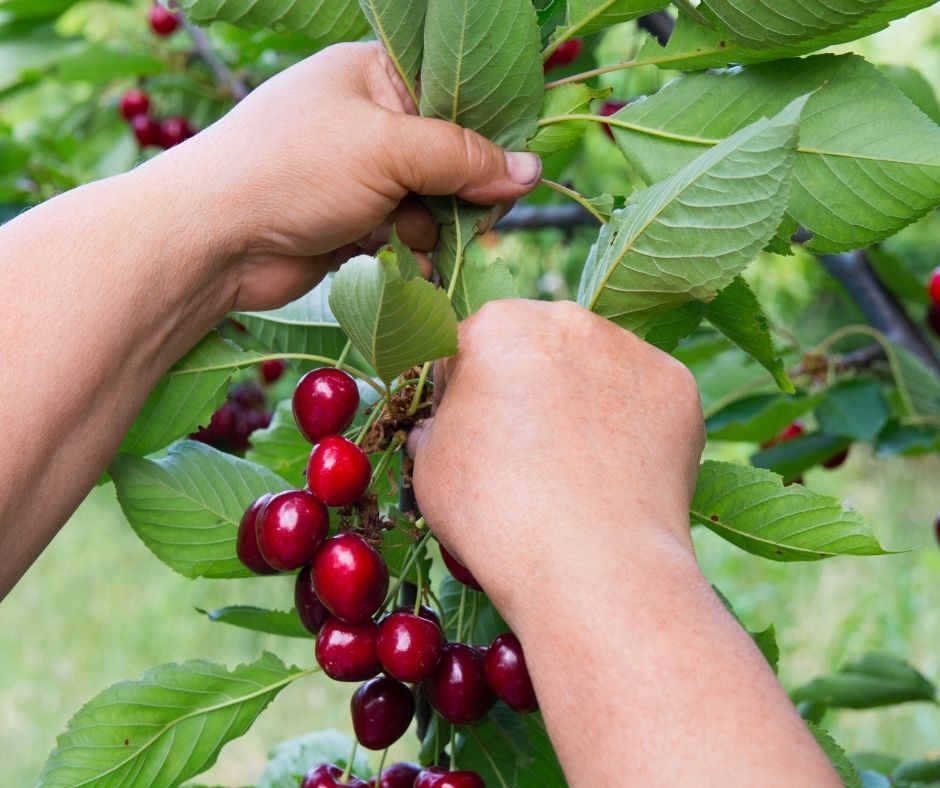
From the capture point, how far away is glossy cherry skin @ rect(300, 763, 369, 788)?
0.96m

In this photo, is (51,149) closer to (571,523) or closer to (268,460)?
(268,460)

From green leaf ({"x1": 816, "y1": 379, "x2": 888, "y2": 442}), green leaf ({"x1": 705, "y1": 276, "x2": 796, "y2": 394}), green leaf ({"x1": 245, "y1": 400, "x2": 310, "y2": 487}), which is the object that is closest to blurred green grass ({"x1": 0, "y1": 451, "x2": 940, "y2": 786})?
green leaf ({"x1": 816, "y1": 379, "x2": 888, "y2": 442})

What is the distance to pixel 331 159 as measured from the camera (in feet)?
3.23

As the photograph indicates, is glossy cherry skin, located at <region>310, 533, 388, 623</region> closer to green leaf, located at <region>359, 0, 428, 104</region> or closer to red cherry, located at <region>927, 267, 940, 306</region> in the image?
green leaf, located at <region>359, 0, 428, 104</region>

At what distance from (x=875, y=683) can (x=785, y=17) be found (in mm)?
1316

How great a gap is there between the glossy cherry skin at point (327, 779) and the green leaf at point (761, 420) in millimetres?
916

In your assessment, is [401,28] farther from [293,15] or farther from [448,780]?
[448,780]

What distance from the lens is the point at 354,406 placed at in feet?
3.20

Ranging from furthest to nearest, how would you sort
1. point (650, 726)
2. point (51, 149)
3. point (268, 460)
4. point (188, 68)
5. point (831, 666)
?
point (831, 666), point (188, 68), point (51, 149), point (268, 460), point (650, 726)

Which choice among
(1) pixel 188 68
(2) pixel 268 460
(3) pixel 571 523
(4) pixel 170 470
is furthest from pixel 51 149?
(3) pixel 571 523

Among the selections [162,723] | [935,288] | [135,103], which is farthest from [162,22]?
[162,723]

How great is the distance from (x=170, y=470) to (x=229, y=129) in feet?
1.08

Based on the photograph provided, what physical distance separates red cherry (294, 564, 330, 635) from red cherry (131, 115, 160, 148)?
5.74 ft

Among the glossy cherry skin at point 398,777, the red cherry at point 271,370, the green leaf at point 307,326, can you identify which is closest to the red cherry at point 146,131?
the red cherry at point 271,370
